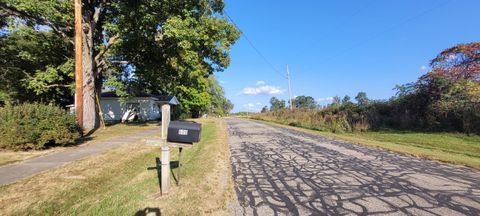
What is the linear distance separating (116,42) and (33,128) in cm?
729

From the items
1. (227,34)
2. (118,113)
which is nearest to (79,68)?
(227,34)

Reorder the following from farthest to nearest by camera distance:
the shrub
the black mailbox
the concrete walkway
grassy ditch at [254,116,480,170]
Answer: grassy ditch at [254,116,480,170] < the shrub < the concrete walkway < the black mailbox

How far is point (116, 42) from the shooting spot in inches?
577

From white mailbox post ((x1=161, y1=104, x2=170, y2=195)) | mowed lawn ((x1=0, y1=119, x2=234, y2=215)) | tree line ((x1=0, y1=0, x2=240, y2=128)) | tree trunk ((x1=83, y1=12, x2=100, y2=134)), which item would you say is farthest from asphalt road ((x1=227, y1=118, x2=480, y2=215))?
tree trunk ((x1=83, y1=12, x2=100, y2=134))

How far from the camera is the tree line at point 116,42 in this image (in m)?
13.4

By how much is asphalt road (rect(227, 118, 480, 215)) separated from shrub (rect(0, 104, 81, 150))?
6.62 metres

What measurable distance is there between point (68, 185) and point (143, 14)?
10.9 meters

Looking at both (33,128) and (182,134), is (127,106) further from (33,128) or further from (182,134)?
(182,134)

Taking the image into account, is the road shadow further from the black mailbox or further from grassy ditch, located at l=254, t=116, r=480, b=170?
grassy ditch, located at l=254, t=116, r=480, b=170

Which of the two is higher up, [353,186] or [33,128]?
[33,128]

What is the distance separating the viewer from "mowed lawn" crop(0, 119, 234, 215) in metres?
3.90

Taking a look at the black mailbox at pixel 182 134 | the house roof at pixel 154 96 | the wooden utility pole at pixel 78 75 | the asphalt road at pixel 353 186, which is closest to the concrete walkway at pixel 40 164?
the wooden utility pole at pixel 78 75

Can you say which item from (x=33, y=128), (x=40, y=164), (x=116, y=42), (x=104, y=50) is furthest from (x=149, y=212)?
(x=104, y=50)

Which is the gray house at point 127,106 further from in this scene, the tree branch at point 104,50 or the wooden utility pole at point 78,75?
the wooden utility pole at point 78,75
